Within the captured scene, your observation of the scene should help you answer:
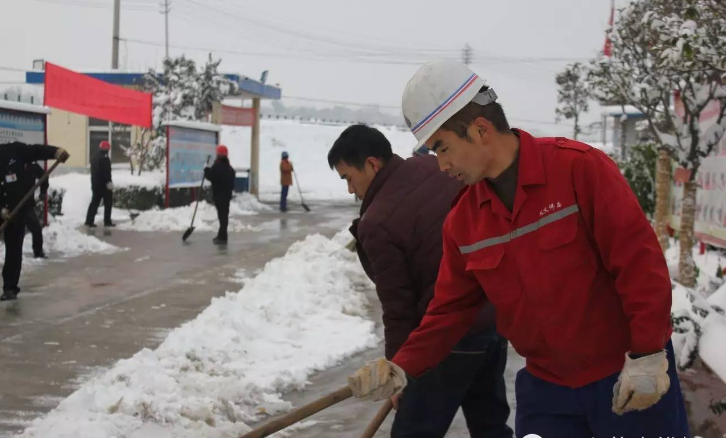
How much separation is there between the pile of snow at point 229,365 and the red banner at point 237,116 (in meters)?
18.5

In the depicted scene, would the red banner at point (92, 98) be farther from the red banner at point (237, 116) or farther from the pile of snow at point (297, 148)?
the pile of snow at point (297, 148)

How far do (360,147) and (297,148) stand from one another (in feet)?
176

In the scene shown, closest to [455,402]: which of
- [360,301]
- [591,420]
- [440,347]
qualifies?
[440,347]

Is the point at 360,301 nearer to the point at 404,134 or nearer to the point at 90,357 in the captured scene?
the point at 90,357

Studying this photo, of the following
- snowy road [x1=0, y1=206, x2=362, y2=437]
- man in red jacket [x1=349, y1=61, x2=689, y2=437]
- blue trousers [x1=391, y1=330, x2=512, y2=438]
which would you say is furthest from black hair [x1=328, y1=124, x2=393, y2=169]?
snowy road [x1=0, y1=206, x2=362, y2=437]

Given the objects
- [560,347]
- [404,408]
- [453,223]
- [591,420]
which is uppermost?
[453,223]

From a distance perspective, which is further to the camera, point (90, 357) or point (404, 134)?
point (404, 134)

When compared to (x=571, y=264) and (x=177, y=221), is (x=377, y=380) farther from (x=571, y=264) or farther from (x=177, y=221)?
(x=177, y=221)

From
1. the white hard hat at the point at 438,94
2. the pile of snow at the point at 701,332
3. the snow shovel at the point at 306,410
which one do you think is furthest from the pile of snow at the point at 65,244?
the white hard hat at the point at 438,94

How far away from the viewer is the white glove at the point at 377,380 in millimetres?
2861

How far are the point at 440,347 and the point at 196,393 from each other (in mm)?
2871

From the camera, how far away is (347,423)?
5.21 m

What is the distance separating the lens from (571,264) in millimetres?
2398

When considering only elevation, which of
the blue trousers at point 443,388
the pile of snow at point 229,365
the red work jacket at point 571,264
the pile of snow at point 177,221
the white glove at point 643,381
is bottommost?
the pile of snow at point 177,221
